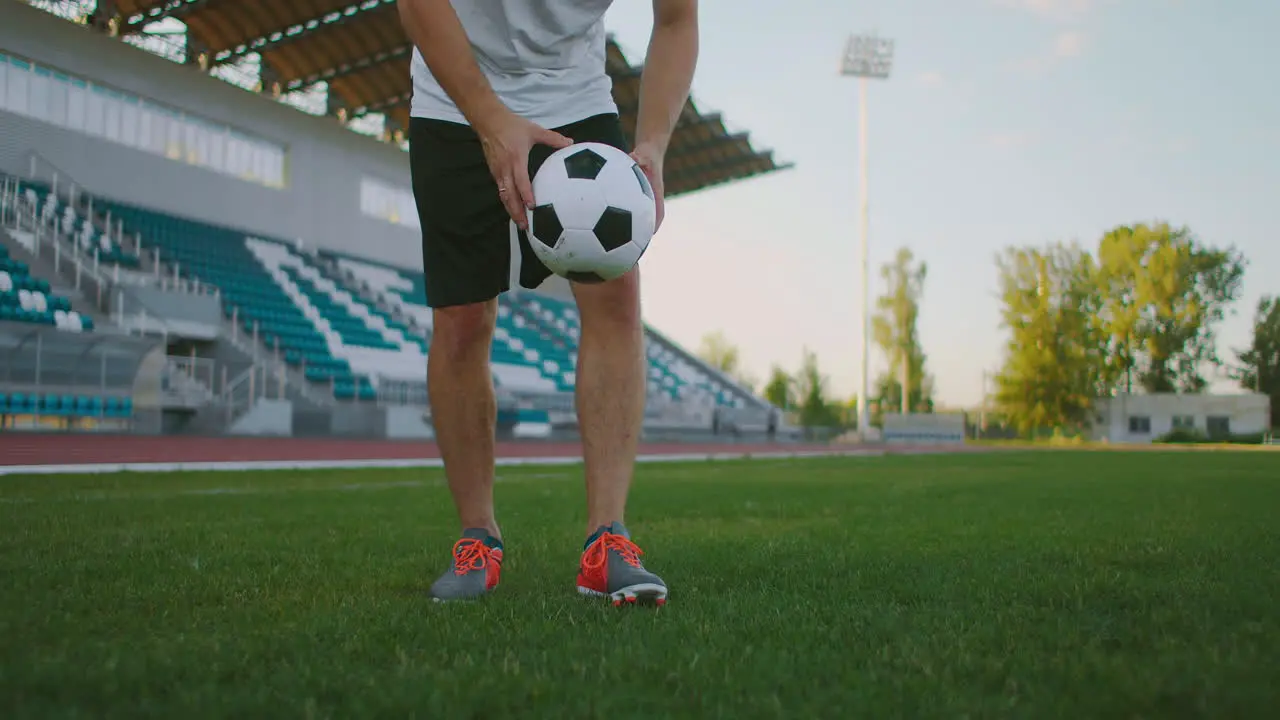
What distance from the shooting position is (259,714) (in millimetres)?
1330

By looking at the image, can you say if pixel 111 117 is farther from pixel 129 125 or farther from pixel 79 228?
pixel 79 228

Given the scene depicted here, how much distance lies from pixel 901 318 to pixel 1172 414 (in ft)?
47.8

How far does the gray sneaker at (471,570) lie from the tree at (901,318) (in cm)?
4982

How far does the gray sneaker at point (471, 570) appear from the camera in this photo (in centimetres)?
236

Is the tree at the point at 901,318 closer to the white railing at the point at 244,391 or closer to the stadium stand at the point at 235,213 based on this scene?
the stadium stand at the point at 235,213

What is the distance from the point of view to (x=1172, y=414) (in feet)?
165

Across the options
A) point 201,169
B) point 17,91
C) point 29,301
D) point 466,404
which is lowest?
point 466,404

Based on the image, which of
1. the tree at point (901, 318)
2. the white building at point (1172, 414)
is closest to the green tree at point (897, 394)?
the tree at point (901, 318)

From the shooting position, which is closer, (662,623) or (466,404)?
(662,623)

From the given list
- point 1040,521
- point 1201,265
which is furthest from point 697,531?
point 1201,265

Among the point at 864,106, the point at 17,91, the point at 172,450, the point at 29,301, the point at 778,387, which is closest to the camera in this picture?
the point at 172,450

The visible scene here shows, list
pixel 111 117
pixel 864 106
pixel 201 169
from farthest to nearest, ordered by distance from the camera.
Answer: pixel 864 106 < pixel 201 169 < pixel 111 117

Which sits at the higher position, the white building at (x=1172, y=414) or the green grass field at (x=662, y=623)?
the white building at (x=1172, y=414)

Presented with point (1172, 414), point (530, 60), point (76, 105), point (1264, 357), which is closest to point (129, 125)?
point (76, 105)
